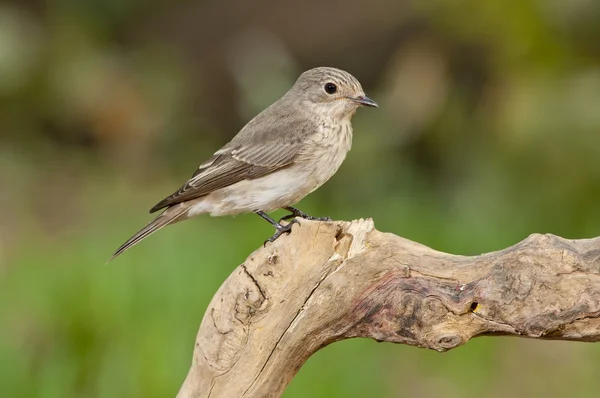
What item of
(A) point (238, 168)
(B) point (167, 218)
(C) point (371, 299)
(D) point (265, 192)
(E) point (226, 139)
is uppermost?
(E) point (226, 139)

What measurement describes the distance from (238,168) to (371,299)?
142cm

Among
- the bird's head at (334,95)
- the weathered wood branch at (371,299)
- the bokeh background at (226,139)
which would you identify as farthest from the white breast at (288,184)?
the bokeh background at (226,139)

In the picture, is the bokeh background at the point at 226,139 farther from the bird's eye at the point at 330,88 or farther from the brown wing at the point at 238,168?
the bird's eye at the point at 330,88

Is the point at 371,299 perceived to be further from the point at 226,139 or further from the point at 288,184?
the point at 226,139

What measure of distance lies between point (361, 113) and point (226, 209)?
373cm

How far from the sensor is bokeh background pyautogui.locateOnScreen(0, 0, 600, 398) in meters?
5.73

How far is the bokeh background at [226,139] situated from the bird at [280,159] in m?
1.22

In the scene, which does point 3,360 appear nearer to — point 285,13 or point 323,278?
point 323,278

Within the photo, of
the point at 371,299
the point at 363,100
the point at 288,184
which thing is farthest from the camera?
the point at 363,100

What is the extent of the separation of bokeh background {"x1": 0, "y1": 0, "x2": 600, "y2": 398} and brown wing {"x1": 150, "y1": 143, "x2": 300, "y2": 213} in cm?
124

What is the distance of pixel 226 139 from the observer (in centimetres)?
946

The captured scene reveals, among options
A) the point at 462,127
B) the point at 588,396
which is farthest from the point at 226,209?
the point at 462,127

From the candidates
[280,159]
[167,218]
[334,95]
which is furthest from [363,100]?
[167,218]

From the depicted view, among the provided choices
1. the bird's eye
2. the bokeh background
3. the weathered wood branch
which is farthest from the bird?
the bokeh background
